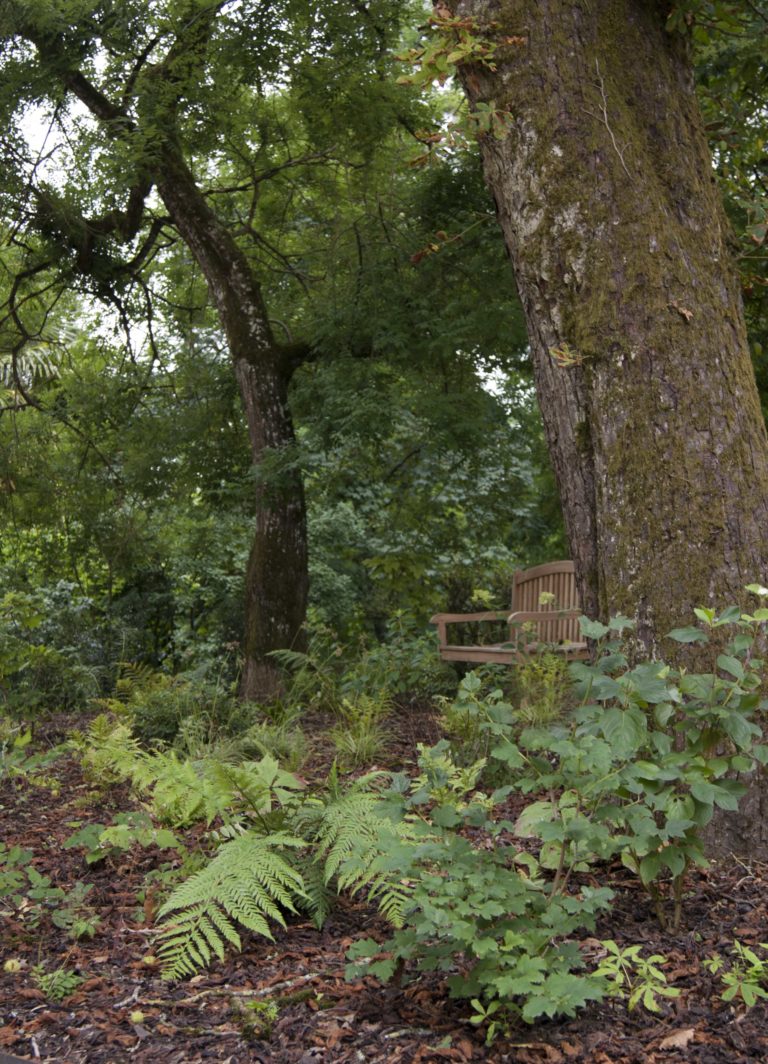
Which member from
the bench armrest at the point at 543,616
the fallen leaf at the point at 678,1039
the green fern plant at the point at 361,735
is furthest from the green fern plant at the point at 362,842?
the bench armrest at the point at 543,616

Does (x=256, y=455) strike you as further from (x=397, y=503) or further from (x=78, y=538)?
(x=78, y=538)

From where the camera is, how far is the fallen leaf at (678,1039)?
2592 mm

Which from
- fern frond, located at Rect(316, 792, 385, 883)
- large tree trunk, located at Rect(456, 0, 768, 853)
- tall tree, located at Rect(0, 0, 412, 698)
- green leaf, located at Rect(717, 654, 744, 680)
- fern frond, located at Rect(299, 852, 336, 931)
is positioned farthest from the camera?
tall tree, located at Rect(0, 0, 412, 698)

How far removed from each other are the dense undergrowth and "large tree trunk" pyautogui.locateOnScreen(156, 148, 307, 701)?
423cm

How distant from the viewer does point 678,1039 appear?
103 inches

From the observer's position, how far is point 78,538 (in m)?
11.9

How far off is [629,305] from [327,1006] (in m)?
2.52

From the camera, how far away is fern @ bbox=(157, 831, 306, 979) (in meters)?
3.10

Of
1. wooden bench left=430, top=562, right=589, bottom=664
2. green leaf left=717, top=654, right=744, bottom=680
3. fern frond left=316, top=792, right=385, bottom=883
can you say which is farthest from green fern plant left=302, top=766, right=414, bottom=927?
wooden bench left=430, top=562, right=589, bottom=664

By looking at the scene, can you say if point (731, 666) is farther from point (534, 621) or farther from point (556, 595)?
point (556, 595)

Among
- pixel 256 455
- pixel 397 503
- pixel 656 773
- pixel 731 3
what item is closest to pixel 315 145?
pixel 256 455

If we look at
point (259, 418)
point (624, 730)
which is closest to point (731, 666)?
point (624, 730)

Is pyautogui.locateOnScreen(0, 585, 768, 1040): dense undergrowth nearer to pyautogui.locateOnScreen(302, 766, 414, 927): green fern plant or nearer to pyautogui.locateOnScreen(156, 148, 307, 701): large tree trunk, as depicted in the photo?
pyautogui.locateOnScreen(302, 766, 414, 927): green fern plant

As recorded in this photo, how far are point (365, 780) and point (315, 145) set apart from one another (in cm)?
706
